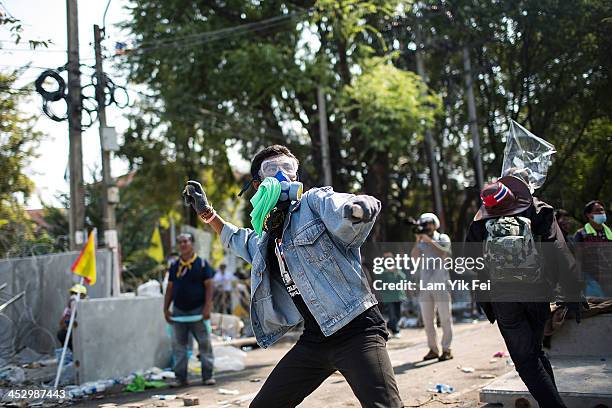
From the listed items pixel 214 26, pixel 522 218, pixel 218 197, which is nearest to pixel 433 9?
pixel 214 26

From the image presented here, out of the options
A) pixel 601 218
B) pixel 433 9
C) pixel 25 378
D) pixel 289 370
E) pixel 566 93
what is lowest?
pixel 25 378

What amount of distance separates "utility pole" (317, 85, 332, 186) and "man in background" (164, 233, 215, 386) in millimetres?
7968

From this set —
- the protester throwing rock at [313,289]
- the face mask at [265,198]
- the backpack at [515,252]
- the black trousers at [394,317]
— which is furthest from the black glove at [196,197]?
the black trousers at [394,317]

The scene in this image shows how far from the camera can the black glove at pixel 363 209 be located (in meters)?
3.27

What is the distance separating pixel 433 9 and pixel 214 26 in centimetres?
674

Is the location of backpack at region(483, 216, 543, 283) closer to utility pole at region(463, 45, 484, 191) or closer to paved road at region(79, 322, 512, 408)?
paved road at region(79, 322, 512, 408)

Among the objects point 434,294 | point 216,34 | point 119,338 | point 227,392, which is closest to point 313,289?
point 227,392

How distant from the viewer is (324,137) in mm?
17484

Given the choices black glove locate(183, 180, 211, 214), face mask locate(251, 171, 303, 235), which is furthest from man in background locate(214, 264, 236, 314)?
face mask locate(251, 171, 303, 235)

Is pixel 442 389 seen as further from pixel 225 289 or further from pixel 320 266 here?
pixel 225 289

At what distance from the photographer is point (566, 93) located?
16.5 meters

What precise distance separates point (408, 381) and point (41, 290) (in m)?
6.90

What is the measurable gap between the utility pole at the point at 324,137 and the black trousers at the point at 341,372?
508 inches

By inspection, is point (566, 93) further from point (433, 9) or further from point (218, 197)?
point (218, 197)
